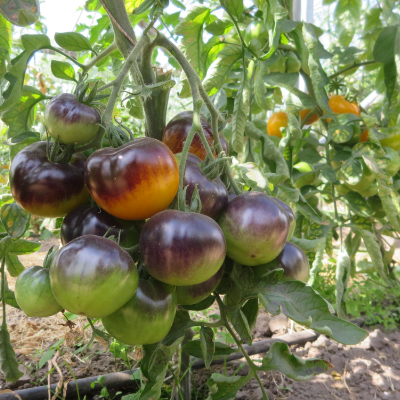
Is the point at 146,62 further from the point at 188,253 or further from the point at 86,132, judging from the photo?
the point at 188,253

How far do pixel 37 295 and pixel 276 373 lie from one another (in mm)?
908

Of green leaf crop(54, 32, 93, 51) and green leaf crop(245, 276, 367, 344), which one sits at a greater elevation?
green leaf crop(54, 32, 93, 51)

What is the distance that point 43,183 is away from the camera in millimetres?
461

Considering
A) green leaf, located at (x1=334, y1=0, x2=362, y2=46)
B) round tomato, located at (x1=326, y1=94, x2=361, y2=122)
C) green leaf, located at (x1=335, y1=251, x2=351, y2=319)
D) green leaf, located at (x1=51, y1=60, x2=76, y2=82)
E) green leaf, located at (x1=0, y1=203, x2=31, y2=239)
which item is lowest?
green leaf, located at (x1=335, y1=251, x2=351, y2=319)

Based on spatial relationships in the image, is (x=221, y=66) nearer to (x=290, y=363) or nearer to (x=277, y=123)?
(x=277, y=123)

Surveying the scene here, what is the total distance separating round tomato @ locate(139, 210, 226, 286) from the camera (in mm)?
365

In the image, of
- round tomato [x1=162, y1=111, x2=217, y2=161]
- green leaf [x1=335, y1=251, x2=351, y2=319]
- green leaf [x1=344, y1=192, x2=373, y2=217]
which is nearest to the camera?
round tomato [x1=162, y1=111, x2=217, y2=161]

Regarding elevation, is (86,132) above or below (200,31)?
below

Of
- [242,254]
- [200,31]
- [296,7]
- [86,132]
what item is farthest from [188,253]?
[296,7]

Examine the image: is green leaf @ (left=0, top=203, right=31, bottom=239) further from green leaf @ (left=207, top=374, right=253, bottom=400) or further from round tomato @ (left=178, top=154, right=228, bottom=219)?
green leaf @ (left=207, top=374, right=253, bottom=400)

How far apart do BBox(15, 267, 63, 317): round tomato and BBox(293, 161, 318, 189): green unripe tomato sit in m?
0.86

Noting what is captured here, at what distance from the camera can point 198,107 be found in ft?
1.49

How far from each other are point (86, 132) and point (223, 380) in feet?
1.39

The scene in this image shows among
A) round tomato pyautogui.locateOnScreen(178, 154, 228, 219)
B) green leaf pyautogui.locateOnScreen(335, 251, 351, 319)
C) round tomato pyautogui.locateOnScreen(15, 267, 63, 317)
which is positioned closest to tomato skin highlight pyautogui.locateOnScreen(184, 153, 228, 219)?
round tomato pyautogui.locateOnScreen(178, 154, 228, 219)
